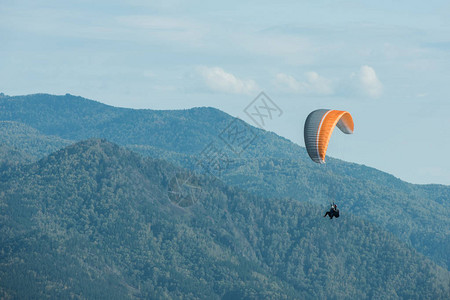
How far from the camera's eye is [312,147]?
132250 millimetres

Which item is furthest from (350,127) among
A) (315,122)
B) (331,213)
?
(331,213)

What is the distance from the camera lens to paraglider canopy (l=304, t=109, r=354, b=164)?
431 feet

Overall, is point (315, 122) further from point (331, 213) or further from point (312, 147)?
point (331, 213)

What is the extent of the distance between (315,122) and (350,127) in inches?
326

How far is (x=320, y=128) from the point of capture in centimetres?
13225

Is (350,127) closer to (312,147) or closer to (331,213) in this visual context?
(312,147)

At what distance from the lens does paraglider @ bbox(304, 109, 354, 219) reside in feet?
431

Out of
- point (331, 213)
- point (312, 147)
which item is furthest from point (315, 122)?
point (331, 213)

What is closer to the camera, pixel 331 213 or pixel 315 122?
pixel 331 213

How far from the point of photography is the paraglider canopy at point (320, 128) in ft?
431

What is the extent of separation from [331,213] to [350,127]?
20407mm

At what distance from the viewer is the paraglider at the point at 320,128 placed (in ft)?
431

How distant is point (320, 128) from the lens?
132 meters

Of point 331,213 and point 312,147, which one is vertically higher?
point 312,147
